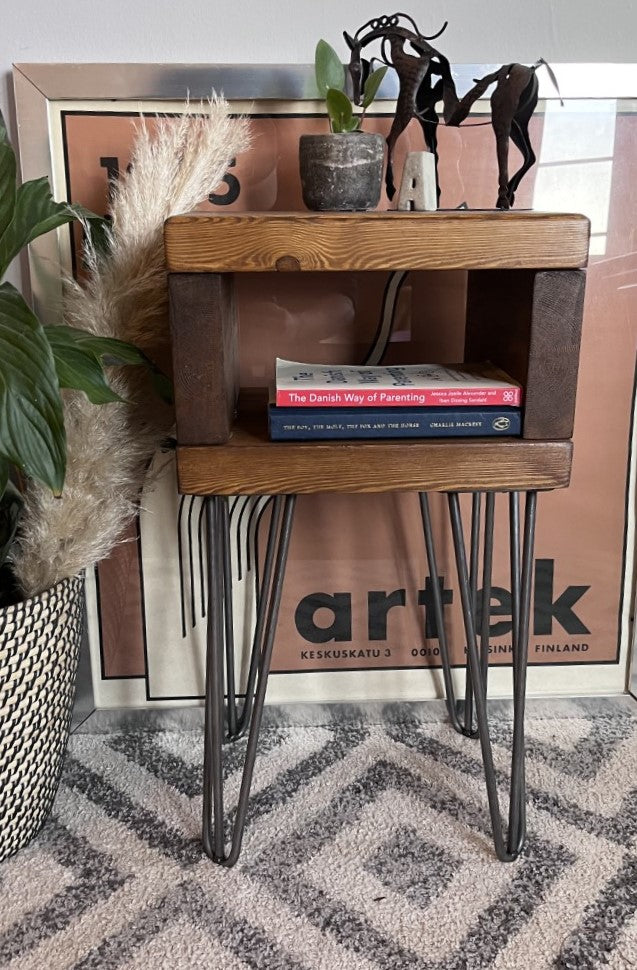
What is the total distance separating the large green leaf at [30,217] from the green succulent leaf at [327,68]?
36cm

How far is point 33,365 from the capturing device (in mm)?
822

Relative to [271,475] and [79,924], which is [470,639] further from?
[79,924]

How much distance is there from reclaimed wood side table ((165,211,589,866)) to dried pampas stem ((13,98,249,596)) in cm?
11

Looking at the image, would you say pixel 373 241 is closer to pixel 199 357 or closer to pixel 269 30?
pixel 199 357

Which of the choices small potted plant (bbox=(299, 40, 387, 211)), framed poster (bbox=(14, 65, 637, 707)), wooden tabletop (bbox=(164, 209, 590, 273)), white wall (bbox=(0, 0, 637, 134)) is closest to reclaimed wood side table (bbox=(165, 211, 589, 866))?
wooden tabletop (bbox=(164, 209, 590, 273))

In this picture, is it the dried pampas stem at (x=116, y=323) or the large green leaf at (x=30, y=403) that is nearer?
the large green leaf at (x=30, y=403)

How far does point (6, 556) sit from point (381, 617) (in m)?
0.60

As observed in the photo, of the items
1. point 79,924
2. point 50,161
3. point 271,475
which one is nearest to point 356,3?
point 50,161

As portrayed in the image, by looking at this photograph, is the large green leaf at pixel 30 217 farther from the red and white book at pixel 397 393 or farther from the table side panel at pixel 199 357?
the red and white book at pixel 397 393

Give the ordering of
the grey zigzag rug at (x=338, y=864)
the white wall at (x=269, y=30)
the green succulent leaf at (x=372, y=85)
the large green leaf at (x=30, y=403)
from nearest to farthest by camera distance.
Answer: the large green leaf at (x=30, y=403), the grey zigzag rug at (x=338, y=864), the green succulent leaf at (x=372, y=85), the white wall at (x=269, y=30)

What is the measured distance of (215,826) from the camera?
103cm

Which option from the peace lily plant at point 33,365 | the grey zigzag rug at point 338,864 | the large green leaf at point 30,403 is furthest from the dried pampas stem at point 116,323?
the grey zigzag rug at point 338,864

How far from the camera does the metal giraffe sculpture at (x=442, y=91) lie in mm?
960

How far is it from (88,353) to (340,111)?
0.43 m
